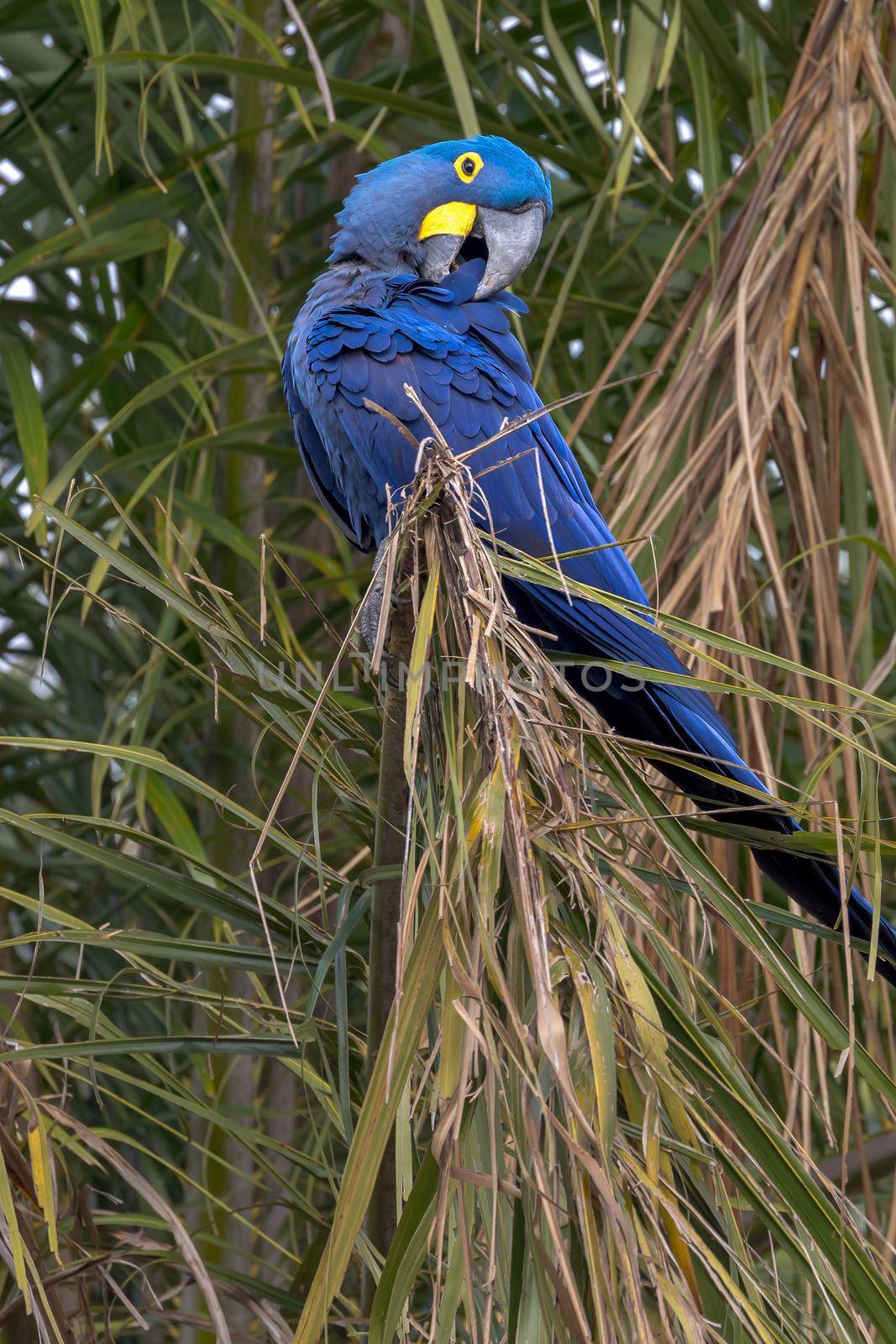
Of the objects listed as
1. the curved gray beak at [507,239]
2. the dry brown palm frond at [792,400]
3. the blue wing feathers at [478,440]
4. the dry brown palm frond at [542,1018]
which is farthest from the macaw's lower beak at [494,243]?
the dry brown palm frond at [542,1018]

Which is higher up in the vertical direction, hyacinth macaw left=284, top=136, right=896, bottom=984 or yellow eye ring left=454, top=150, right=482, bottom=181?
yellow eye ring left=454, top=150, right=482, bottom=181

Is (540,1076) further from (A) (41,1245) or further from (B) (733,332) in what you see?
(B) (733,332)

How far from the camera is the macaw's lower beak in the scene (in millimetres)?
1596

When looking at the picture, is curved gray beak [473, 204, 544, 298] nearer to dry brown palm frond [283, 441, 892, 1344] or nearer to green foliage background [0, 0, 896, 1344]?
green foliage background [0, 0, 896, 1344]

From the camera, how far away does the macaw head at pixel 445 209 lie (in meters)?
1.60

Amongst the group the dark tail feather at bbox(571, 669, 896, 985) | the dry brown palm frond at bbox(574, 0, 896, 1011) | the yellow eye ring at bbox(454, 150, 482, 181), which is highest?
the yellow eye ring at bbox(454, 150, 482, 181)

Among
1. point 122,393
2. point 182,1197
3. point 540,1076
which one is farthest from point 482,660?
point 182,1197

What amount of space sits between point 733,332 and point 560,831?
820 millimetres

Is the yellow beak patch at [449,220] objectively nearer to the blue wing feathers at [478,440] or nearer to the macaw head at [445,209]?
the macaw head at [445,209]

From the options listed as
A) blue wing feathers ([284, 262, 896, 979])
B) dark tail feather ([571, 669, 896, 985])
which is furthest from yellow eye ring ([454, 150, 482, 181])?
dark tail feather ([571, 669, 896, 985])

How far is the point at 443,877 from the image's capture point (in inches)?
23.7

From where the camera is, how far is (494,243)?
163 cm

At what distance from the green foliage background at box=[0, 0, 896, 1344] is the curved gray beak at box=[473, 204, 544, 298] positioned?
0.09 metres

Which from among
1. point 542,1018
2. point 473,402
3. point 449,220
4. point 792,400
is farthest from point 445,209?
point 542,1018
